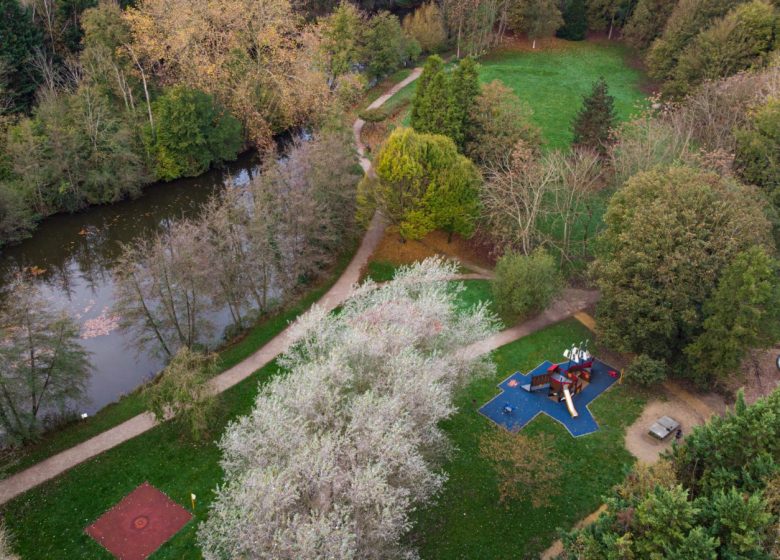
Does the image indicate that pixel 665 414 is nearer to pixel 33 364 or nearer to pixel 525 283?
pixel 525 283

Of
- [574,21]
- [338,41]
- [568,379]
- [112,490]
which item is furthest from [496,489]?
[574,21]

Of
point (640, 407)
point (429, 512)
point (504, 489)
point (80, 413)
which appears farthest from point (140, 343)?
point (640, 407)

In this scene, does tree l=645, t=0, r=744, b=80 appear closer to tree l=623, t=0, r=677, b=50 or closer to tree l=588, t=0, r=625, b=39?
tree l=623, t=0, r=677, b=50

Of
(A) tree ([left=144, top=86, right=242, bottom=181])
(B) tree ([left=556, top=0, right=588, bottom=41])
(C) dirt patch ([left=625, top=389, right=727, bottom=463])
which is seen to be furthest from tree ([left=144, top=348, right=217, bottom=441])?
(B) tree ([left=556, top=0, right=588, bottom=41])

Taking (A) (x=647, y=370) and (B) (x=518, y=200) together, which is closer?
(A) (x=647, y=370)

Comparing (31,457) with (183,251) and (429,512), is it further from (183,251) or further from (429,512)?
(429,512)

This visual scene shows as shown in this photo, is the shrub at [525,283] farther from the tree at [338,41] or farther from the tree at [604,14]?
the tree at [604,14]
